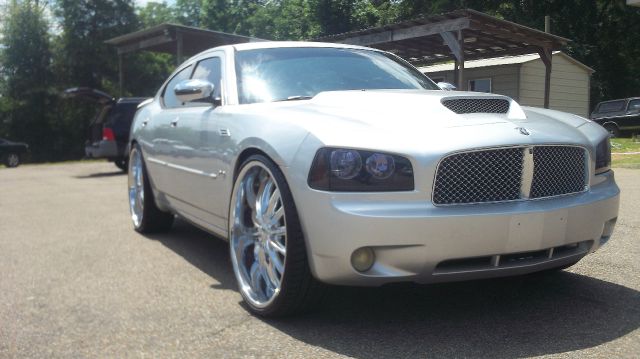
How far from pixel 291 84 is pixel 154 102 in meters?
2.25

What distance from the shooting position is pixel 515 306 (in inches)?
136

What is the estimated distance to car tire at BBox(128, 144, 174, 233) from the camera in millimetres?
5797

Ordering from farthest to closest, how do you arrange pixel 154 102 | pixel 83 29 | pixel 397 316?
pixel 83 29 → pixel 154 102 → pixel 397 316

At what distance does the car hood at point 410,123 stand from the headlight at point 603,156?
0.17 meters

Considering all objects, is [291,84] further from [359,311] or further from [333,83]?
[359,311]

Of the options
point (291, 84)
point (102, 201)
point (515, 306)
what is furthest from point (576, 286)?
point (102, 201)

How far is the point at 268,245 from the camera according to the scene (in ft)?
11.1

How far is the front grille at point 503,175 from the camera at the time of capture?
2.91 m

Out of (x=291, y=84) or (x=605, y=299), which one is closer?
(x=605, y=299)

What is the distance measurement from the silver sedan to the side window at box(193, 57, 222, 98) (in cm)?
55

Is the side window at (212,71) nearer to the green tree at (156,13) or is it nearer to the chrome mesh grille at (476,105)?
the chrome mesh grille at (476,105)

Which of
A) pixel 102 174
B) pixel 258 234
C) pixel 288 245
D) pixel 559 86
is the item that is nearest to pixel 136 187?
pixel 258 234

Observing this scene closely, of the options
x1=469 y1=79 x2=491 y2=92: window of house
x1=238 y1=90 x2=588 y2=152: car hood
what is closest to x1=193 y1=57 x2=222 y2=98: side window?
x1=238 y1=90 x2=588 y2=152: car hood

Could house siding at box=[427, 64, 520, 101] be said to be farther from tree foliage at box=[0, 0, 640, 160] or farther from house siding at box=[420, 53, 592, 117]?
tree foliage at box=[0, 0, 640, 160]
